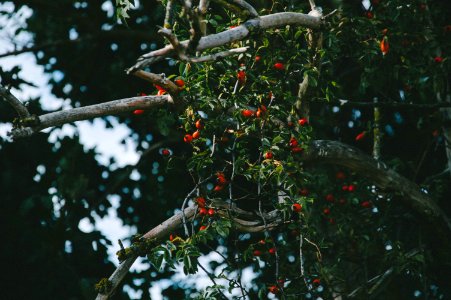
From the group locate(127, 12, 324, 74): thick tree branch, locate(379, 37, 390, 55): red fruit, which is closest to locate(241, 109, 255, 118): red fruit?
locate(127, 12, 324, 74): thick tree branch

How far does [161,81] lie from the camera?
393 cm

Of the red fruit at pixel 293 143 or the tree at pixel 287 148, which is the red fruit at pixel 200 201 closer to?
the tree at pixel 287 148

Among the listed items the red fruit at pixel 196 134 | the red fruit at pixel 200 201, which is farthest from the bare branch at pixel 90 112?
the red fruit at pixel 200 201

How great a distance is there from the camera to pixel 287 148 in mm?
4305

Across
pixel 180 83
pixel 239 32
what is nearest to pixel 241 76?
pixel 180 83

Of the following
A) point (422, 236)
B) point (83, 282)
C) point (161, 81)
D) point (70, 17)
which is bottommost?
point (422, 236)

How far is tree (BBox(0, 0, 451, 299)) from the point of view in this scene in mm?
4051

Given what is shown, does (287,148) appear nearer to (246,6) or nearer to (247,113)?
(247,113)

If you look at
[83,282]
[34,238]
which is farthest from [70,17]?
[83,282]

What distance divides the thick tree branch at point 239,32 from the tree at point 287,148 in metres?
0.01

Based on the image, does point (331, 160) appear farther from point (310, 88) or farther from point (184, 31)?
point (184, 31)

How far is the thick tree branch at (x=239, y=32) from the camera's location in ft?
9.81

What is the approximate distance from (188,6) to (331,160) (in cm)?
259

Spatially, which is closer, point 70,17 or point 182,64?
point 182,64
